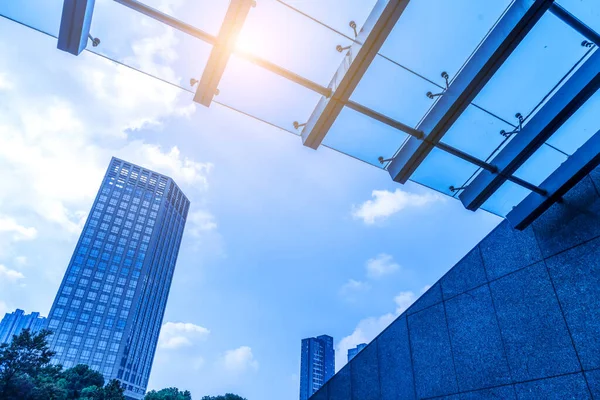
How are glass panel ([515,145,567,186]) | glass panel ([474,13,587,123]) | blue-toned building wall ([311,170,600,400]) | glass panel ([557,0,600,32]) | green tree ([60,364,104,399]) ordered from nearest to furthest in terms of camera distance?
glass panel ([557,0,600,32]) < glass panel ([474,13,587,123]) < glass panel ([515,145,567,186]) < blue-toned building wall ([311,170,600,400]) < green tree ([60,364,104,399])

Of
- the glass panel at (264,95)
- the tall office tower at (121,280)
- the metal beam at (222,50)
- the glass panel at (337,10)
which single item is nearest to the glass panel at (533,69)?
the glass panel at (337,10)

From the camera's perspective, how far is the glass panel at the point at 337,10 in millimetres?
4203

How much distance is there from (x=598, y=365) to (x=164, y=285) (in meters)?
160

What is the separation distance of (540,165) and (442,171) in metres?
1.62

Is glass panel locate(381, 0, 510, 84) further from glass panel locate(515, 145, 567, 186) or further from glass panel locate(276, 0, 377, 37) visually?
glass panel locate(515, 145, 567, 186)

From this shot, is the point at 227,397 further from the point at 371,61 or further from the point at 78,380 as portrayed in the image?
the point at 371,61

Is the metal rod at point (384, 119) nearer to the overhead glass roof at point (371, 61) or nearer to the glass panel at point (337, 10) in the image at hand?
the overhead glass roof at point (371, 61)

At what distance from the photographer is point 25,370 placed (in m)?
43.9

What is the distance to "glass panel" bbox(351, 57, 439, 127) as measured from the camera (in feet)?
15.7

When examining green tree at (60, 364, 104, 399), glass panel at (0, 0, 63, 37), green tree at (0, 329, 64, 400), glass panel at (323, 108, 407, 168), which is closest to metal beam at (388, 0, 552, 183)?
glass panel at (323, 108, 407, 168)

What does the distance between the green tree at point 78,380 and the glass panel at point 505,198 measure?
6844 centimetres

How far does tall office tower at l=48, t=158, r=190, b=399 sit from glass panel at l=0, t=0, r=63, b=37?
429 feet

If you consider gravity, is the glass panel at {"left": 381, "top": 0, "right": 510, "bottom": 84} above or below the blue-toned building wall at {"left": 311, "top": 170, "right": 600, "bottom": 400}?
above

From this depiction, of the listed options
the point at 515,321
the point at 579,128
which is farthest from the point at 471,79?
the point at 515,321
